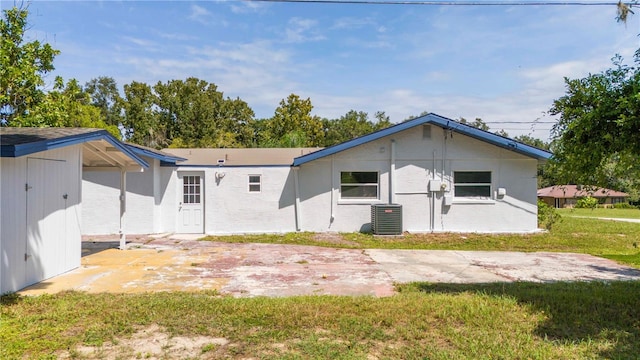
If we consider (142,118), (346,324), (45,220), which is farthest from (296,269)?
(142,118)

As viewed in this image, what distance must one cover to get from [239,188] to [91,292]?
8002 mm

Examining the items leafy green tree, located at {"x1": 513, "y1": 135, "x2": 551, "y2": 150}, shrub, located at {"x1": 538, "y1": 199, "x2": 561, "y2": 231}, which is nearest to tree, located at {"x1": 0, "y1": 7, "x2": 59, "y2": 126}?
leafy green tree, located at {"x1": 513, "y1": 135, "x2": 551, "y2": 150}

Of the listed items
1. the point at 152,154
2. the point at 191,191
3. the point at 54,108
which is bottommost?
the point at 191,191

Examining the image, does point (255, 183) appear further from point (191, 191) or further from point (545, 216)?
point (545, 216)

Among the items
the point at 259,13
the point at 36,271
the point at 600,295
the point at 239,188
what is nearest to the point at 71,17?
the point at 259,13

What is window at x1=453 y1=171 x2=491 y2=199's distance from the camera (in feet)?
45.5

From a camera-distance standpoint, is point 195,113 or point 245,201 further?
point 195,113

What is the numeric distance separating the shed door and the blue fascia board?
52cm

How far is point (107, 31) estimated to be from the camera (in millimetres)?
12336

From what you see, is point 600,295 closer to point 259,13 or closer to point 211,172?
point 259,13

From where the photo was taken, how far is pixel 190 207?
45.4 ft

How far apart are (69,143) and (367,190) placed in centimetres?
947

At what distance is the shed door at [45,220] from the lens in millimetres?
6270

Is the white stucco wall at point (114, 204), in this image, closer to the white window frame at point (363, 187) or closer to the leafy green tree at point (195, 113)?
the white window frame at point (363, 187)
